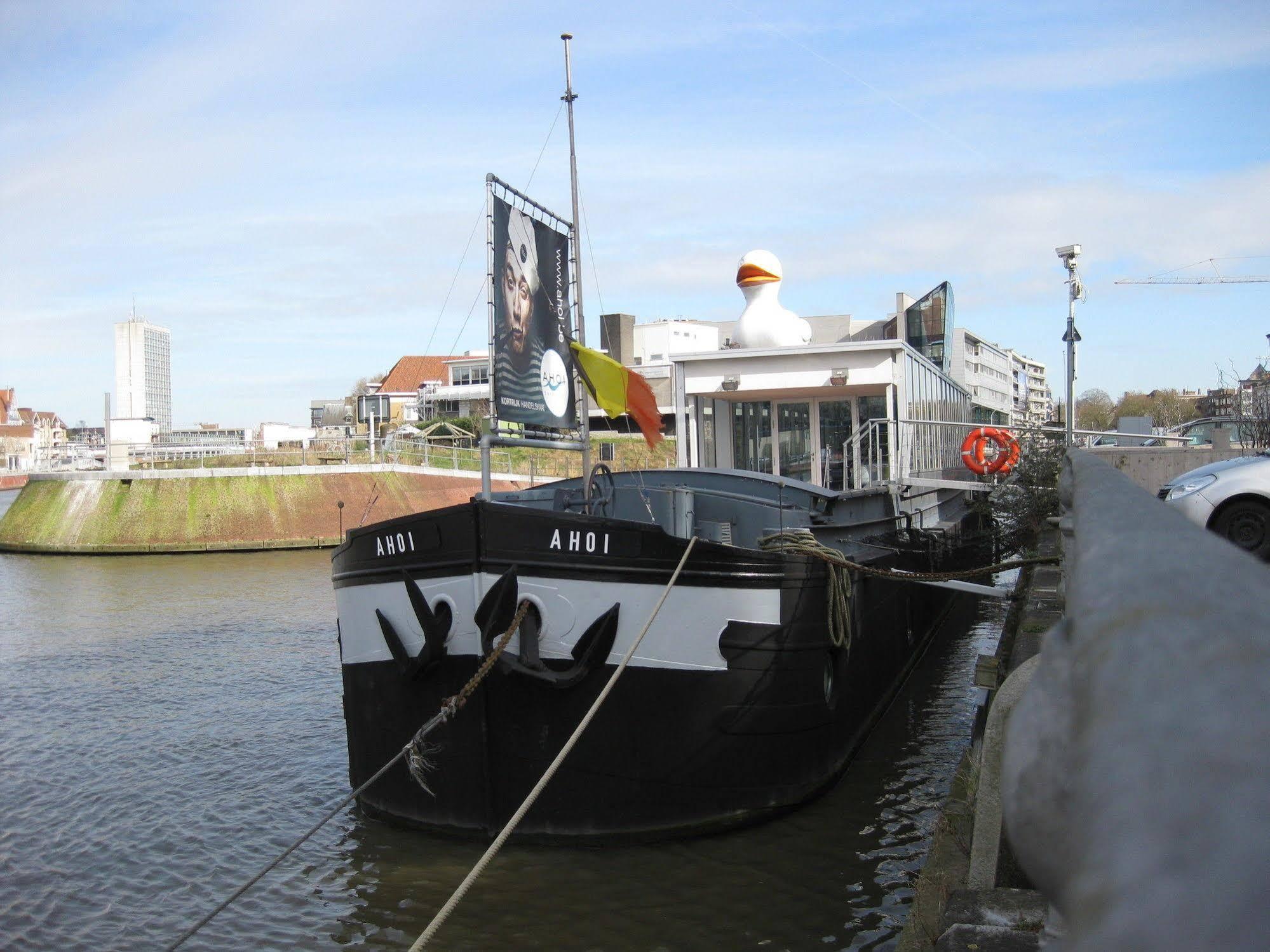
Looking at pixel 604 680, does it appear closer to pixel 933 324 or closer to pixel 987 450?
pixel 987 450

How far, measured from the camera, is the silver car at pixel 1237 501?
9.64m

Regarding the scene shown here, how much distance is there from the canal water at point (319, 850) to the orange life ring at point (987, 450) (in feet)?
10.2

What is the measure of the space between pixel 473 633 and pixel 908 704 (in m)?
6.55

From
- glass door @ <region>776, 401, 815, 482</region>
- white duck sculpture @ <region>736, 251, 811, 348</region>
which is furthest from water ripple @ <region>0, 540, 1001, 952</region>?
white duck sculpture @ <region>736, 251, 811, 348</region>

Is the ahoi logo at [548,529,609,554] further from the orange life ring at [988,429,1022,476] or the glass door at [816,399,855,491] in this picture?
the orange life ring at [988,429,1022,476]

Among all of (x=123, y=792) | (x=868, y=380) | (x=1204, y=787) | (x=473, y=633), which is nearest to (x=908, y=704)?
(x=868, y=380)

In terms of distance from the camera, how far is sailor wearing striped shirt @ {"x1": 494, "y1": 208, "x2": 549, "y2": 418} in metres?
9.23

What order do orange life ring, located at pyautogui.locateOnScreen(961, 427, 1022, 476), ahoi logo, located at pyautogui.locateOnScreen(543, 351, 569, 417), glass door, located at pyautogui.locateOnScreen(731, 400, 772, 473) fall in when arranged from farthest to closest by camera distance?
glass door, located at pyautogui.locateOnScreen(731, 400, 772, 473)
orange life ring, located at pyautogui.locateOnScreen(961, 427, 1022, 476)
ahoi logo, located at pyautogui.locateOnScreen(543, 351, 569, 417)

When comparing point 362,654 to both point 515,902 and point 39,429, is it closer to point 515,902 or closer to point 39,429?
point 515,902

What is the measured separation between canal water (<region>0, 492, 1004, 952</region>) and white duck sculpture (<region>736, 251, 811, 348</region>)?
556cm

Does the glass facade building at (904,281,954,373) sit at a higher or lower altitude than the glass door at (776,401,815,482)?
higher

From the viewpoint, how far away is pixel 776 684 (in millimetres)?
7969

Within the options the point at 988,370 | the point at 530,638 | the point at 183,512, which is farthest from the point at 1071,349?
the point at 988,370

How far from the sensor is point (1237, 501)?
9.78 meters
